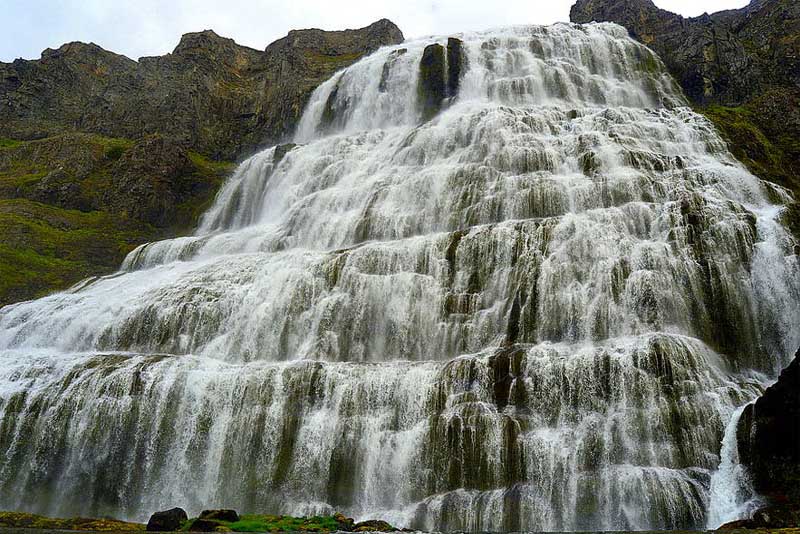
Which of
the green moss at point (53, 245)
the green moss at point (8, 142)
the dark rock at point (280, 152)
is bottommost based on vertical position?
the green moss at point (53, 245)

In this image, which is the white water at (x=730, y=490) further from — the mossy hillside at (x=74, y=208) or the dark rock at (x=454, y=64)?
the mossy hillside at (x=74, y=208)

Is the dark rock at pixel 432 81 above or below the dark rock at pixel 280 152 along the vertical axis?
above

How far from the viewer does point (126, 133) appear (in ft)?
240

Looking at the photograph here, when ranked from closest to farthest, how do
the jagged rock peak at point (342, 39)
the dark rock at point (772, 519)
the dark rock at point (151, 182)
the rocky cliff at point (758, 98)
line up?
the dark rock at point (772, 519)
the rocky cliff at point (758, 98)
the dark rock at point (151, 182)
the jagged rock peak at point (342, 39)

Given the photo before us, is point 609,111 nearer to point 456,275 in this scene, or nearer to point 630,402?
point 456,275

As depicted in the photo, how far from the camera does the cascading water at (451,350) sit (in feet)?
70.0

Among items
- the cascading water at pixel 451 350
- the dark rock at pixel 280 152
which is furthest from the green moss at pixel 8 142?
the cascading water at pixel 451 350

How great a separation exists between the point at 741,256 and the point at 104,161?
5584 cm

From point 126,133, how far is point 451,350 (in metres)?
58.4

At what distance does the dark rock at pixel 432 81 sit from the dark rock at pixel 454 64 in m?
0.49

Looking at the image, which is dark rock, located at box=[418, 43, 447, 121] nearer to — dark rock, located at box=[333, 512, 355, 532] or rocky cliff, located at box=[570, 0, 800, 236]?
rocky cliff, located at box=[570, 0, 800, 236]

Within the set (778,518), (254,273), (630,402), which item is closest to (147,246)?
(254,273)

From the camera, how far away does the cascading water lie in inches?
840

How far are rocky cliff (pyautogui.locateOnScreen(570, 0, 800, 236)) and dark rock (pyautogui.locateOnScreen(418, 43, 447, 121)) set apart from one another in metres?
18.8
